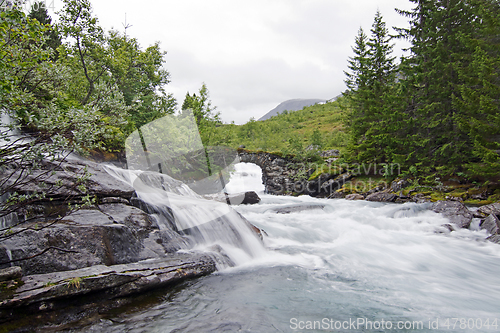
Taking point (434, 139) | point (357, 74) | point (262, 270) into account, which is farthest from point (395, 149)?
point (262, 270)

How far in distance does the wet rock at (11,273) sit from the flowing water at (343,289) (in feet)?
4.14

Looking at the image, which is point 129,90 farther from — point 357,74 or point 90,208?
point 357,74

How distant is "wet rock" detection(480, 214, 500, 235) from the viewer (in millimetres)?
8693

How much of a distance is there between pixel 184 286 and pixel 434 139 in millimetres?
17028

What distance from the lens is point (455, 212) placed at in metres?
10.6

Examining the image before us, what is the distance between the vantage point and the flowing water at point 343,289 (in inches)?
145

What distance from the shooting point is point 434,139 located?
1546cm

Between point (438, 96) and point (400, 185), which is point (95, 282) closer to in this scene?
point (400, 185)

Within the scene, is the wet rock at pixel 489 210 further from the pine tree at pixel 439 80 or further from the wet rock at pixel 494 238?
the pine tree at pixel 439 80

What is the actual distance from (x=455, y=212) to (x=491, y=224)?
1.61 meters

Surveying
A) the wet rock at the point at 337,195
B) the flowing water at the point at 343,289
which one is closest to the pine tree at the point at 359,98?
the wet rock at the point at 337,195

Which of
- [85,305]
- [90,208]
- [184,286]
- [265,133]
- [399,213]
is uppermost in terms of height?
[265,133]

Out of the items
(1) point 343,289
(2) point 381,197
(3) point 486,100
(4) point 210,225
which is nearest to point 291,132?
(2) point 381,197

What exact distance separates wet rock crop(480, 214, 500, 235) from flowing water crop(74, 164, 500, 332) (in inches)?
19.0
